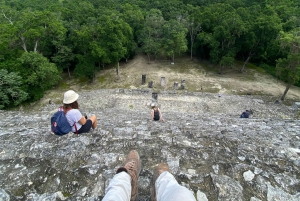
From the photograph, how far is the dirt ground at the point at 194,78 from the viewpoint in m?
19.5

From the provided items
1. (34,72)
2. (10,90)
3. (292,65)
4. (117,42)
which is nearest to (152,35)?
(117,42)

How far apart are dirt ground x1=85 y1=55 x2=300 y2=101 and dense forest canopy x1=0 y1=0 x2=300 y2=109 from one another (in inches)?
56.1

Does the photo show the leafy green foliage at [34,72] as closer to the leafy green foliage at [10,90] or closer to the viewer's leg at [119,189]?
the leafy green foliage at [10,90]

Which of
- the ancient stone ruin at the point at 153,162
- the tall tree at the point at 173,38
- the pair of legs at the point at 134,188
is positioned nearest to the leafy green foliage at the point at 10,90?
the ancient stone ruin at the point at 153,162

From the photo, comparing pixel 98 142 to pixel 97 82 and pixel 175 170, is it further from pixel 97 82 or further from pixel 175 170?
pixel 97 82

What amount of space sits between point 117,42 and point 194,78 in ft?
30.7

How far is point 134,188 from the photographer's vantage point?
3234mm

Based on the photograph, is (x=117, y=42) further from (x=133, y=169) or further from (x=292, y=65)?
(x=133, y=169)

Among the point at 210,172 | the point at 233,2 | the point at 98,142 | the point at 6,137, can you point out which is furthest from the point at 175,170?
the point at 233,2

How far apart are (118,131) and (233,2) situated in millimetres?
35585

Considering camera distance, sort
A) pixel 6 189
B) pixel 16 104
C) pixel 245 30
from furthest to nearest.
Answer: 1. pixel 245 30
2. pixel 16 104
3. pixel 6 189

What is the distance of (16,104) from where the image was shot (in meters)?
15.8

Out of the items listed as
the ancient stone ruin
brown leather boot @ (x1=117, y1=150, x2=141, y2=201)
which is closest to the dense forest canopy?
the ancient stone ruin

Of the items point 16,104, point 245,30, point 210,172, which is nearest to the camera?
point 210,172
